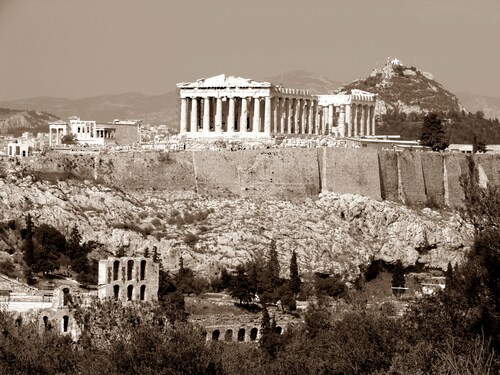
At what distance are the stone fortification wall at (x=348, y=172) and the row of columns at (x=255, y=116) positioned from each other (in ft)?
18.6

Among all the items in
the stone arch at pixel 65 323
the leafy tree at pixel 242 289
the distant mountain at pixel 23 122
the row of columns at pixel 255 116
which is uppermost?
the distant mountain at pixel 23 122

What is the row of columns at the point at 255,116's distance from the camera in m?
103

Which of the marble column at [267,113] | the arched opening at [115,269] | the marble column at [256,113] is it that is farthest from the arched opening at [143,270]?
the marble column at [256,113]

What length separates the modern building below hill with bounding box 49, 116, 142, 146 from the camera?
4065 inches

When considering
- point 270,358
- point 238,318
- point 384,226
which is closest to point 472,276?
point 270,358

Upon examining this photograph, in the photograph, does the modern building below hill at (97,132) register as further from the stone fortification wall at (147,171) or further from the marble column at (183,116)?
the stone fortification wall at (147,171)

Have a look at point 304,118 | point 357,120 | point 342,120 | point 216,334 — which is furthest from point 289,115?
point 216,334

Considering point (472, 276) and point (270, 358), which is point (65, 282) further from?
point (472, 276)

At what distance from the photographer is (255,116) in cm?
10288

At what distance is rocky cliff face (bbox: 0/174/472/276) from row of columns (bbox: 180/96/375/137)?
952cm

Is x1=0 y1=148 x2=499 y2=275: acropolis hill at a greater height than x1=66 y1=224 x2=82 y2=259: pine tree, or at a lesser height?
greater

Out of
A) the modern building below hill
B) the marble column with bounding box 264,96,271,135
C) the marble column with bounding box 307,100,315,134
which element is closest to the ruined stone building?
the modern building below hill

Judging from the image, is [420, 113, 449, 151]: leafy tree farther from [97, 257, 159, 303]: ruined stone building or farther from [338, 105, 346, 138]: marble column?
Result: [97, 257, 159, 303]: ruined stone building

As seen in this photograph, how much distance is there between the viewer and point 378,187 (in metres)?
98.9
